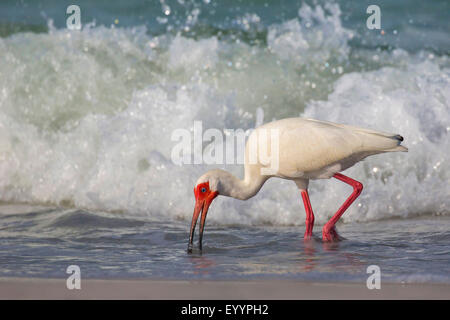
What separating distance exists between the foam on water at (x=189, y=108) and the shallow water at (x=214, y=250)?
0.49m

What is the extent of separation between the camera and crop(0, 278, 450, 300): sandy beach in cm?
416

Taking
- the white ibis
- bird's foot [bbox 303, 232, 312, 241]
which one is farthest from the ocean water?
the white ibis

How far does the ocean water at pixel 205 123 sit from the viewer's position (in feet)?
17.9

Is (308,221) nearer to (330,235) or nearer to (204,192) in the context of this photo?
(330,235)

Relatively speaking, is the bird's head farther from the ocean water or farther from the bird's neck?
the ocean water

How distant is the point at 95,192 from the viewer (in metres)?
8.01

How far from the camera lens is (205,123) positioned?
870 cm

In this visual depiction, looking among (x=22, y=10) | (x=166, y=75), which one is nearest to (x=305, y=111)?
(x=166, y=75)

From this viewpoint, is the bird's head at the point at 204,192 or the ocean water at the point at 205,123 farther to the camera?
the bird's head at the point at 204,192

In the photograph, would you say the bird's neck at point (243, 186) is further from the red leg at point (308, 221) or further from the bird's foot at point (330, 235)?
the bird's foot at point (330, 235)

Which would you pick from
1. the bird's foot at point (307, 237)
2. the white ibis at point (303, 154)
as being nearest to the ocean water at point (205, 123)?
the bird's foot at point (307, 237)

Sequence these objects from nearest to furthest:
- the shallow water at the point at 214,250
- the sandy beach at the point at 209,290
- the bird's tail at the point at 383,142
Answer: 1. the sandy beach at the point at 209,290
2. the shallow water at the point at 214,250
3. the bird's tail at the point at 383,142

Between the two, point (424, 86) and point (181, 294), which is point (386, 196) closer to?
point (424, 86)

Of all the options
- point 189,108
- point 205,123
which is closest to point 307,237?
point 205,123
